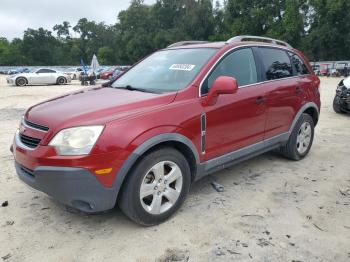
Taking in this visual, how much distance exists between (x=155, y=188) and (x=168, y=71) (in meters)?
1.40

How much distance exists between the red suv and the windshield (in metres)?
0.02

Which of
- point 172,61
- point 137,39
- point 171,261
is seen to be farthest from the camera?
point 137,39

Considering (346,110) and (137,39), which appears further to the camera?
(137,39)

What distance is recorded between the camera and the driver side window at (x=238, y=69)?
151 inches

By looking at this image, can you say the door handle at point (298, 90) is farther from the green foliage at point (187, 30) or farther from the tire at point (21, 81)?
the green foliage at point (187, 30)

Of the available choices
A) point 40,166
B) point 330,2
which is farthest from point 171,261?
point 330,2

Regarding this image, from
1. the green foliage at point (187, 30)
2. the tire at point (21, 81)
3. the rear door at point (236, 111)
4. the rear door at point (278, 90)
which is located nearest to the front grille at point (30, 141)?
the rear door at point (236, 111)

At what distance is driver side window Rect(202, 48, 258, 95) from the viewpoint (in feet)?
12.6

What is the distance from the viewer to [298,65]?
17.5 feet

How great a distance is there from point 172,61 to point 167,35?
6606 cm

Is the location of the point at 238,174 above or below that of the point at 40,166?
below

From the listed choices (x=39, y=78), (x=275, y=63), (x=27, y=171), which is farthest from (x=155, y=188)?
(x=39, y=78)

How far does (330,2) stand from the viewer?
46469 millimetres

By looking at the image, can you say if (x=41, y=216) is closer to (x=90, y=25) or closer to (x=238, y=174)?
(x=238, y=174)
